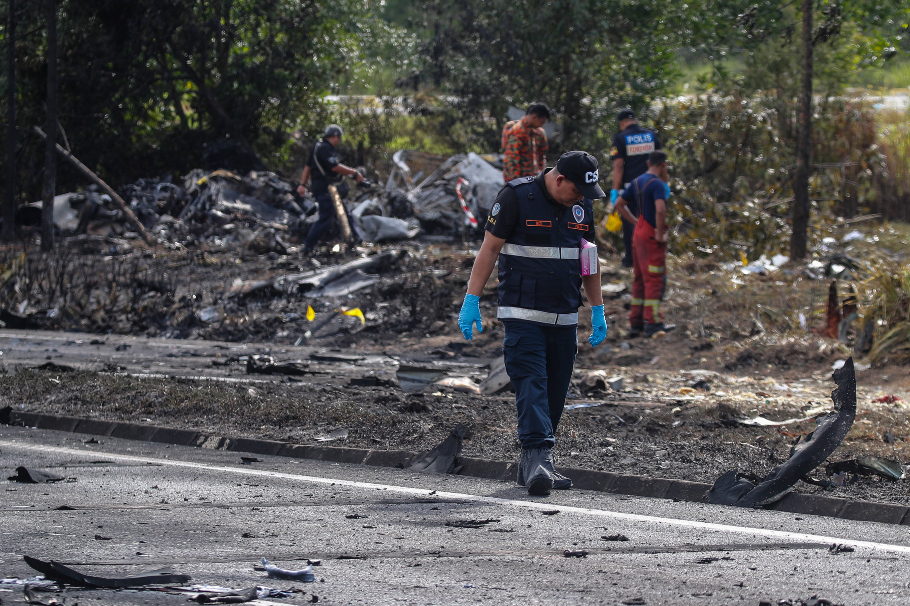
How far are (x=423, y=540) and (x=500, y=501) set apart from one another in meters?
1.05

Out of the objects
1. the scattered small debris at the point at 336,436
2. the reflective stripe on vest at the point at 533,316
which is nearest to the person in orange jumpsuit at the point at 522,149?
the scattered small debris at the point at 336,436

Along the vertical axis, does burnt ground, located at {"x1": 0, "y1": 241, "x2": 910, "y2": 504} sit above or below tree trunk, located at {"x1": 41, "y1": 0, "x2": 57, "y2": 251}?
below

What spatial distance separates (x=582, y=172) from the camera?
6.06 meters

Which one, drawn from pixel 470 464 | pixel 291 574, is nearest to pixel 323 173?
pixel 470 464

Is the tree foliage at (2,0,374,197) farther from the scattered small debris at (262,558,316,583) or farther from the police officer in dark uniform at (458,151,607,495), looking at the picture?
the scattered small debris at (262,558,316,583)

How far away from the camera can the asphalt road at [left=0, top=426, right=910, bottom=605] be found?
13.8 ft

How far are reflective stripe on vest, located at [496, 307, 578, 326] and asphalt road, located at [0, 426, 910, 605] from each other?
101 centimetres

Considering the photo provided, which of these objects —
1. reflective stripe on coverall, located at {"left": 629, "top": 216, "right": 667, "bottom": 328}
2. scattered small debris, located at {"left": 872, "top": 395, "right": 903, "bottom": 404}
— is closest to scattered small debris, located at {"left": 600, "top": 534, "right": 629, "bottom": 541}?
scattered small debris, located at {"left": 872, "top": 395, "right": 903, "bottom": 404}

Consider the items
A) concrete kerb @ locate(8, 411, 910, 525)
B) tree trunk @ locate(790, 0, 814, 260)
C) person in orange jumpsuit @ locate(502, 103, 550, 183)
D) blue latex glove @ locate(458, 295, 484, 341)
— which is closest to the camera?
concrete kerb @ locate(8, 411, 910, 525)

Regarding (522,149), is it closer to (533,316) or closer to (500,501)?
(533,316)

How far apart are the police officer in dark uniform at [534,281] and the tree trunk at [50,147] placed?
16.3m

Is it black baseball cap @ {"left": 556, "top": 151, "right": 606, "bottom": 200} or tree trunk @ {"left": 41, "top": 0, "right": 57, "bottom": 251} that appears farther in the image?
tree trunk @ {"left": 41, "top": 0, "right": 57, "bottom": 251}

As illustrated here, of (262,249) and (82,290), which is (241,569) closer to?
(82,290)

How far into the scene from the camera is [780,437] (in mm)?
7570
